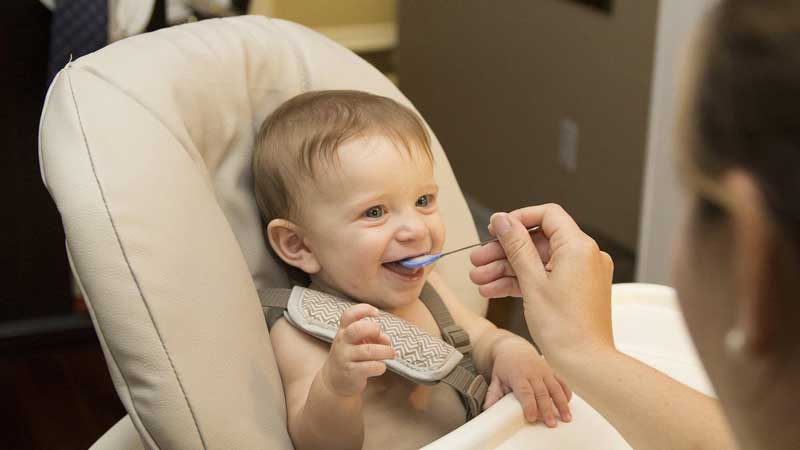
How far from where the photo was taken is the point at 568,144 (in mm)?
2850

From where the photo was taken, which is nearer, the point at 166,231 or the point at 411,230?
the point at 166,231

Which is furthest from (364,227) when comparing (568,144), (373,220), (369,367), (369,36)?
(369,36)

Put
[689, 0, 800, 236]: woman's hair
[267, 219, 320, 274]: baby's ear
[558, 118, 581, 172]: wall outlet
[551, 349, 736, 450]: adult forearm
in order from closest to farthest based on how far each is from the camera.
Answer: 1. [689, 0, 800, 236]: woman's hair
2. [551, 349, 736, 450]: adult forearm
3. [267, 219, 320, 274]: baby's ear
4. [558, 118, 581, 172]: wall outlet

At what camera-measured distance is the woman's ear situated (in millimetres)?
449

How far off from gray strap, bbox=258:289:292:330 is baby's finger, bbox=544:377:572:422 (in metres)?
0.32

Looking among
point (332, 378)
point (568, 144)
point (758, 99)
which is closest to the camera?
point (758, 99)

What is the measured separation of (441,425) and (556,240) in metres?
0.30

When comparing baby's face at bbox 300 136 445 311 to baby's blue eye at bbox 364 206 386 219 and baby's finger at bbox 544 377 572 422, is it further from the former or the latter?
baby's finger at bbox 544 377 572 422

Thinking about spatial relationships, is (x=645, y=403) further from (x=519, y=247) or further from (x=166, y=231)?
(x=166, y=231)

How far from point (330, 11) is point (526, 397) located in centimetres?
239

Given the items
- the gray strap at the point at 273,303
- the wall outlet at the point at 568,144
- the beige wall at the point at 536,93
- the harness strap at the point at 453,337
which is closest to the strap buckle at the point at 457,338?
the harness strap at the point at 453,337

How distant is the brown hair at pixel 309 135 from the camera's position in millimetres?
1157

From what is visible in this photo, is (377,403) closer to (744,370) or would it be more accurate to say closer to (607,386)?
(607,386)

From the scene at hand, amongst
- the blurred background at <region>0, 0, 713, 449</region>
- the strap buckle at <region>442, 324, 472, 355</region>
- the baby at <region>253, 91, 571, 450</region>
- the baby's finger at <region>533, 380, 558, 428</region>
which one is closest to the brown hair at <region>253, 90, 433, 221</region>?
the baby at <region>253, 91, 571, 450</region>
